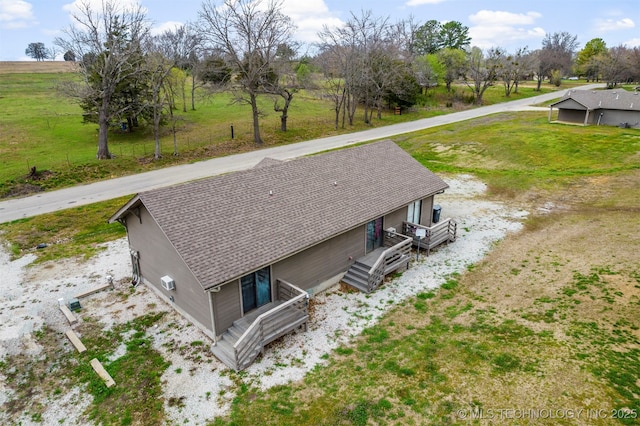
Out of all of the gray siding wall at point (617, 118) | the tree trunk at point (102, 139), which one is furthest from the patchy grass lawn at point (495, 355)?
the gray siding wall at point (617, 118)

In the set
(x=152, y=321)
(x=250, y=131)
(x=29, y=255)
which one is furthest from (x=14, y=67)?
(x=152, y=321)

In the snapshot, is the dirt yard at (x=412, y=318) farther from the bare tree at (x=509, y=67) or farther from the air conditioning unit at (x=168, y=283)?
the bare tree at (x=509, y=67)

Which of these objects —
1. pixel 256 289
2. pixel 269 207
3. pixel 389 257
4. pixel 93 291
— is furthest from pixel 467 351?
pixel 93 291

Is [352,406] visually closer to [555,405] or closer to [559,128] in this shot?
[555,405]

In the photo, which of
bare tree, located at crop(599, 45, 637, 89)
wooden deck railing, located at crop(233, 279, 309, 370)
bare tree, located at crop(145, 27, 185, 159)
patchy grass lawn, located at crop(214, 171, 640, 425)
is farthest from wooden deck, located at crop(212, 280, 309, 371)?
bare tree, located at crop(599, 45, 637, 89)

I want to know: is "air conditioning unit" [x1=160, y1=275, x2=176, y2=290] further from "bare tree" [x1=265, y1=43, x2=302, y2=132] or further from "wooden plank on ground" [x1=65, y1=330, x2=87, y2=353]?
"bare tree" [x1=265, y1=43, x2=302, y2=132]

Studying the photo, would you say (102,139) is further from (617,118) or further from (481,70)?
(481,70)
